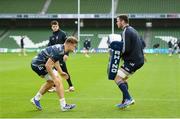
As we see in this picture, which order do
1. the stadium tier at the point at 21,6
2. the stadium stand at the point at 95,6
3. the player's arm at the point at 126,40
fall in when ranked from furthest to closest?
the stadium tier at the point at 21,6
the stadium stand at the point at 95,6
the player's arm at the point at 126,40

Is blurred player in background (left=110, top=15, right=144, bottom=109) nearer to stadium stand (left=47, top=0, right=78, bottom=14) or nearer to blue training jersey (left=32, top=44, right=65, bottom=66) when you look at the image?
blue training jersey (left=32, top=44, right=65, bottom=66)

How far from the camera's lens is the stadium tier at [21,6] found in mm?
65312

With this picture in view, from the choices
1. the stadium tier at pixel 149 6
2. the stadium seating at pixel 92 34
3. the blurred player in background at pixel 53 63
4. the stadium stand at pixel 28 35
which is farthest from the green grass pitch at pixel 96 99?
the stadium tier at pixel 149 6

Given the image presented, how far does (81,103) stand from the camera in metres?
14.1

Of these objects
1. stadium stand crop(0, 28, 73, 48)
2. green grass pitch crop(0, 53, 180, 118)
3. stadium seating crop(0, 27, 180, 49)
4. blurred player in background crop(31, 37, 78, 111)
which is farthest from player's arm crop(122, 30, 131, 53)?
stadium stand crop(0, 28, 73, 48)

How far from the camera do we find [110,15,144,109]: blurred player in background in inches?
505

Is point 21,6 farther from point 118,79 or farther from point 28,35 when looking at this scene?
point 118,79

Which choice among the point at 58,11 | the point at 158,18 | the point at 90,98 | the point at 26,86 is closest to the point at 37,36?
the point at 58,11

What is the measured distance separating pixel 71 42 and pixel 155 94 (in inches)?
198

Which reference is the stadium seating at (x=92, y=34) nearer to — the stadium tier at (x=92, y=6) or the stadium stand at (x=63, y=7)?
the stadium tier at (x=92, y=6)

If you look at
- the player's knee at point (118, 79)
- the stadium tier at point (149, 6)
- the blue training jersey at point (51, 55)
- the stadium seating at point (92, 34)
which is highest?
the stadium tier at point (149, 6)

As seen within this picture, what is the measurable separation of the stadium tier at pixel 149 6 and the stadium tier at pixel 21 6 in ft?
34.0

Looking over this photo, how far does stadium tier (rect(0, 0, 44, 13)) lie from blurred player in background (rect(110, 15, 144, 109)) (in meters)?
52.5

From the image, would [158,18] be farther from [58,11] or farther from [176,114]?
[176,114]
